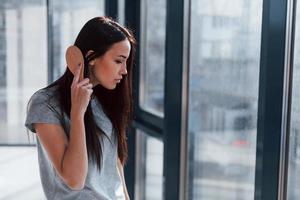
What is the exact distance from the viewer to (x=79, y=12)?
3.38 m

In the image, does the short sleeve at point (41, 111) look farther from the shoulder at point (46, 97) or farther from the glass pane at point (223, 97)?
the glass pane at point (223, 97)

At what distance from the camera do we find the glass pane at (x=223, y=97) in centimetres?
174

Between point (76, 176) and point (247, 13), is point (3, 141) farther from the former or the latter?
point (76, 176)

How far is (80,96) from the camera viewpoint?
1.00 m

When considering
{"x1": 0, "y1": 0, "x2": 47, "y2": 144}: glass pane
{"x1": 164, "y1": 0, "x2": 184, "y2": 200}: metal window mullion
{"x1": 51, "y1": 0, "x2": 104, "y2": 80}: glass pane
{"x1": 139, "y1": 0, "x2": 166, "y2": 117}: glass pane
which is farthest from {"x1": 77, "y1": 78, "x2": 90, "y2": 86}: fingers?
{"x1": 0, "y1": 0, "x2": 47, "y2": 144}: glass pane

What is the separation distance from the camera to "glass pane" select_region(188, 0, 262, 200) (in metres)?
1.74

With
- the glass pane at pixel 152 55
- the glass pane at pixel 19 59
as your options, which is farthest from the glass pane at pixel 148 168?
the glass pane at pixel 19 59

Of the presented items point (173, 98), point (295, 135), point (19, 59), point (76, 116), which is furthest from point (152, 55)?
point (76, 116)

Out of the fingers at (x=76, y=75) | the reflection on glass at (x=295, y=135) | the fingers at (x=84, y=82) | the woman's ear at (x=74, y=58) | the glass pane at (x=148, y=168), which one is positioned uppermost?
the woman's ear at (x=74, y=58)

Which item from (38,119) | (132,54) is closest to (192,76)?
(132,54)

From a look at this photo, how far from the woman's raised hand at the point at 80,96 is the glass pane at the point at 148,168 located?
1.68 m

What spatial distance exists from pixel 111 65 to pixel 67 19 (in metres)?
2.46

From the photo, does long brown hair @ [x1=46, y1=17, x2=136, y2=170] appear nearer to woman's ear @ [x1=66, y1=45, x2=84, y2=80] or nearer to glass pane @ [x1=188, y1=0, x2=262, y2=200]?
woman's ear @ [x1=66, y1=45, x2=84, y2=80]

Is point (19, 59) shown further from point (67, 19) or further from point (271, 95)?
point (271, 95)
